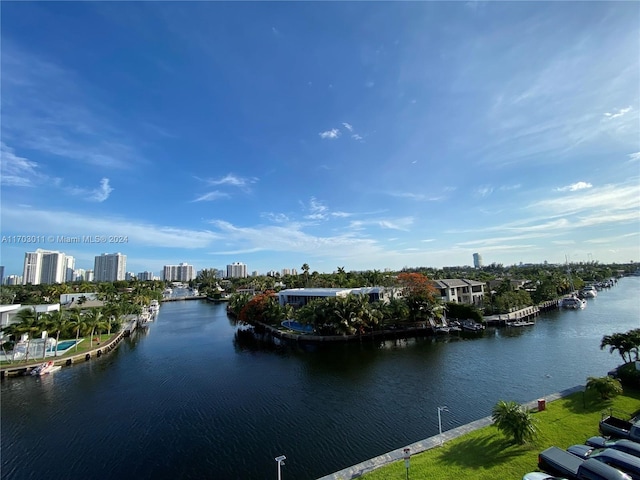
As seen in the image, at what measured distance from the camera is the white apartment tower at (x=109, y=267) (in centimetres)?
18338

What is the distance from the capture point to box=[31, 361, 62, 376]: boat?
3344 centimetres

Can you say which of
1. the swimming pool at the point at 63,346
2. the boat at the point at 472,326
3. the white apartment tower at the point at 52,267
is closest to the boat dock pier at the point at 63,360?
the swimming pool at the point at 63,346

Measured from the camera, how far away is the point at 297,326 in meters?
53.9

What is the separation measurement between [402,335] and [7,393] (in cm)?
4786

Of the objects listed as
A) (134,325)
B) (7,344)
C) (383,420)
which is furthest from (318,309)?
(134,325)

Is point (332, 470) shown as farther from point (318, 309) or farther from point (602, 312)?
point (602, 312)

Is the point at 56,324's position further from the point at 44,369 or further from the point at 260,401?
the point at 260,401

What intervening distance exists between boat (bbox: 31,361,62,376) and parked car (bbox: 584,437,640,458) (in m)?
47.1

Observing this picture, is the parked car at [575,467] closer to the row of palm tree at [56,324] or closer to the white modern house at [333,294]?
the white modern house at [333,294]

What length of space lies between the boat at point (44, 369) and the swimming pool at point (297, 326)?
3112 centimetres

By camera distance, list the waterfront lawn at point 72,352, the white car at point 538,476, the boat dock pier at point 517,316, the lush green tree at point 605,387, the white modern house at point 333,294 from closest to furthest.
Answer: the white car at point 538,476 < the lush green tree at point 605,387 < the waterfront lawn at point 72,352 < the boat dock pier at point 517,316 < the white modern house at point 333,294

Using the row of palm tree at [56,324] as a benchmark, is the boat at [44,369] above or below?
below

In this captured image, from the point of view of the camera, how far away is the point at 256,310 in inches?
2413

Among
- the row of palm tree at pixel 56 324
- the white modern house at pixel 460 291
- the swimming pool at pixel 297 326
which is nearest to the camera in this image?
the row of palm tree at pixel 56 324
